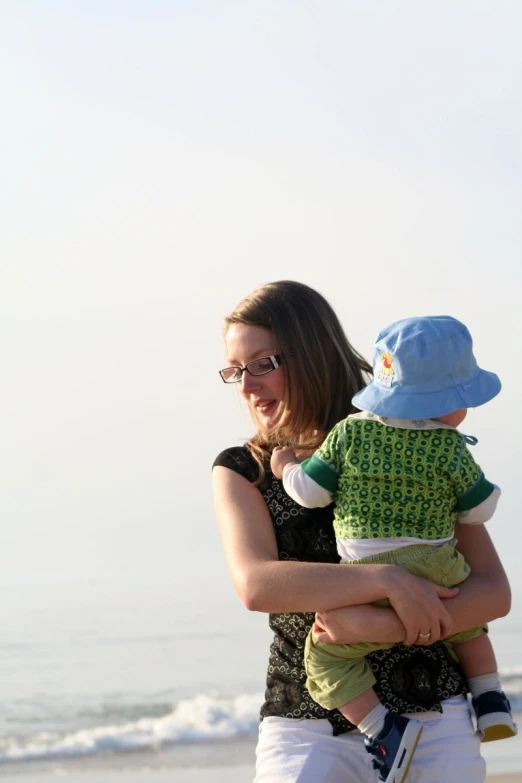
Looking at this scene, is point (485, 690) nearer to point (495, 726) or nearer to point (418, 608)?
point (495, 726)

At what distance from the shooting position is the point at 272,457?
312 centimetres

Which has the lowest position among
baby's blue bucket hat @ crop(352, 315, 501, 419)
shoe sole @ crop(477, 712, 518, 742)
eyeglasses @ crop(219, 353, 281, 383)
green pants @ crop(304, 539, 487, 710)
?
shoe sole @ crop(477, 712, 518, 742)

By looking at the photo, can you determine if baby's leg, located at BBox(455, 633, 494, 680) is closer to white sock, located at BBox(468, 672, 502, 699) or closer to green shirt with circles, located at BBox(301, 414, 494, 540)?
white sock, located at BBox(468, 672, 502, 699)

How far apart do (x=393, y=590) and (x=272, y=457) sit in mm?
545

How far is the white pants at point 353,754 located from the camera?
112 inches

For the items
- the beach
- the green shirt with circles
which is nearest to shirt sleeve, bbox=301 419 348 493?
the green shirt with circles

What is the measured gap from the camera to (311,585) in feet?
9.18

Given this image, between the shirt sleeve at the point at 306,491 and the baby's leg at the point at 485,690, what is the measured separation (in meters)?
0.56

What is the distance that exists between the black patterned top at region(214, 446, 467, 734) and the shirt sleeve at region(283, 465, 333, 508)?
157 mm

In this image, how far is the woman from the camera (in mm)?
2797

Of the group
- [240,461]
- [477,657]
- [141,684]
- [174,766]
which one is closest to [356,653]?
[477,657]

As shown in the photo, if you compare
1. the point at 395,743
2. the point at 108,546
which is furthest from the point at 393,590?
the point at 108,546

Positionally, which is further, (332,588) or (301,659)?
(301,659)

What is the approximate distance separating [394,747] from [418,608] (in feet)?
1.09
